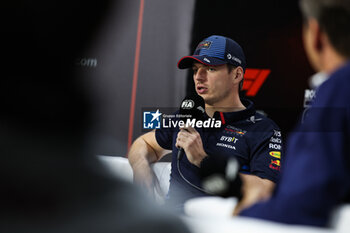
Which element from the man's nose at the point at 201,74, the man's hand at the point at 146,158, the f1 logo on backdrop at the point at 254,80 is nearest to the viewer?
the man's hand at the point at 146,158

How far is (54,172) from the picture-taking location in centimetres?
35

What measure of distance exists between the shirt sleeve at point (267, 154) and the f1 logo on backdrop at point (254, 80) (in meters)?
0.34

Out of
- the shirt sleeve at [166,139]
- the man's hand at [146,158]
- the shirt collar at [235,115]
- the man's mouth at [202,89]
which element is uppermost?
the man's mouth at [202,89]

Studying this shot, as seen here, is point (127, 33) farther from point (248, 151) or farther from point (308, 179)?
point (308, 179)

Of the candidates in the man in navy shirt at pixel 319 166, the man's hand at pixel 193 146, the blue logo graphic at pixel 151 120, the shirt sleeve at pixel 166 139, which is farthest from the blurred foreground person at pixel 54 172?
the blue logo graphic at pixel 151 120

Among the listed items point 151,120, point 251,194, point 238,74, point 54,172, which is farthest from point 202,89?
point 54,172

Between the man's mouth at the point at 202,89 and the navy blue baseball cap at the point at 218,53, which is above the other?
the navy blue baseball cap at the point at 218,53

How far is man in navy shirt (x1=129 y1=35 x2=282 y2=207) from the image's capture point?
1.32 metres

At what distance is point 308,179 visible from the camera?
447 mm

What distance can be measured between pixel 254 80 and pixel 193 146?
61 centimetres

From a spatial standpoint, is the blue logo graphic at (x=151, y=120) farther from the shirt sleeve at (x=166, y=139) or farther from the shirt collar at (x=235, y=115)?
the shirt collar at (x=235, y=115)

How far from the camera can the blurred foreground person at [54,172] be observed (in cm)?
34

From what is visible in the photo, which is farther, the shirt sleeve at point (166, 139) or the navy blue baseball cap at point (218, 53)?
the shirt sleeve at point (166, 139)

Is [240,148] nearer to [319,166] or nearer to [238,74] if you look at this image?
[238,74]
